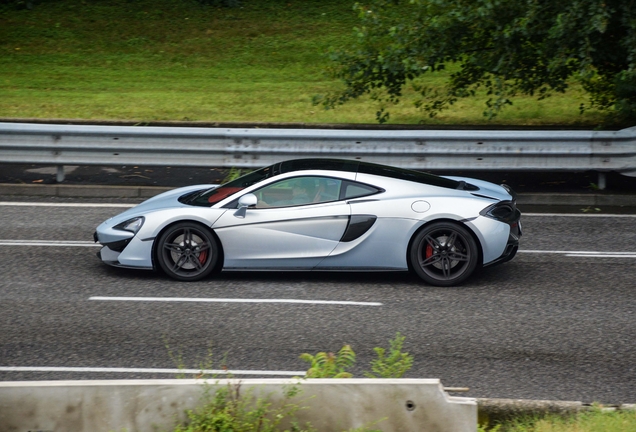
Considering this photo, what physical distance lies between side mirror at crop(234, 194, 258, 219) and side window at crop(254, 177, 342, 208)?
14 cm

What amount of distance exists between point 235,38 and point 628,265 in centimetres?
1578

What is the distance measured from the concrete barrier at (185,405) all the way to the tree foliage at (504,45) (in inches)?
321

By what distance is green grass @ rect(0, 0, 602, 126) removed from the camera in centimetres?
1673

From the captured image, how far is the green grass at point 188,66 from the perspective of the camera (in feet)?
54.9

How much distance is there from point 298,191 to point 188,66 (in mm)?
13547

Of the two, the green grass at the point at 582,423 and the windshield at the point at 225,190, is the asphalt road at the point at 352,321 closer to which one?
the windshield at the point at 225,190

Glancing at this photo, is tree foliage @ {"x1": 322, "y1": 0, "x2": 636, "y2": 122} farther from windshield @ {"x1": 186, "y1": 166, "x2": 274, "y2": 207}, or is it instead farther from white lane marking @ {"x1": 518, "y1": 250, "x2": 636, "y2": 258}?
windshield @ {"x1": 186, "y1": 166, "x2": 274, "y2": 207}

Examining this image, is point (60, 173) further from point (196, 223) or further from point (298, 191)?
point (298, 191)

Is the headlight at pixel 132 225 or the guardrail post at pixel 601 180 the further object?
the guardrail post at pixel 601 180

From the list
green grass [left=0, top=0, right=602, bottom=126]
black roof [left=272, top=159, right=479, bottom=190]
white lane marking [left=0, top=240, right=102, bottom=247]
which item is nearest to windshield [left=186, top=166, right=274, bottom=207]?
black roof [left=272, top=159, right=479, bottom=190]

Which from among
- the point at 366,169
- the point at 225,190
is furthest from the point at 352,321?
the point at 225,190

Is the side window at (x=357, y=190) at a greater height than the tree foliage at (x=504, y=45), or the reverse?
→ the tree foliage at (x=504, y=45)

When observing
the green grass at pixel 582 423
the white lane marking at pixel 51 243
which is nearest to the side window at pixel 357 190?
the white lane marking at pixel 51 243

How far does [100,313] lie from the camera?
24.4ft
